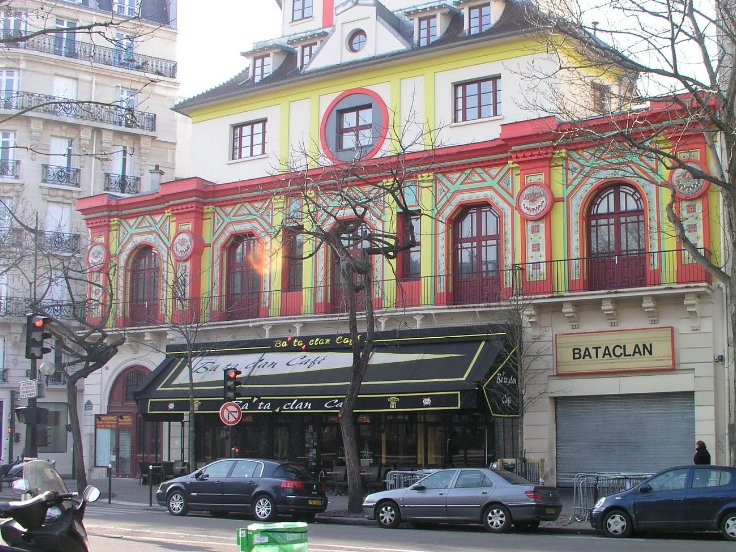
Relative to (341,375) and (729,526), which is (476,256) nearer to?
(341,375)

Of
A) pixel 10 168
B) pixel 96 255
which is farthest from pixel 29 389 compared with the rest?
pixel 10 168

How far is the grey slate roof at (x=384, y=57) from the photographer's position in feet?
97.4

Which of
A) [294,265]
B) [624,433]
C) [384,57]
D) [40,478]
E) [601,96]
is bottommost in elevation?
[624,433]

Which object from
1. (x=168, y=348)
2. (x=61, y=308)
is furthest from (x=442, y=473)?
(x=61, y=308)

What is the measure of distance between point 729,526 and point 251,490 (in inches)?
389

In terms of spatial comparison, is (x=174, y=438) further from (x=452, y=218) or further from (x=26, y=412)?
(x=26, y=412)

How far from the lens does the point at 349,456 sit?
79.5 feet

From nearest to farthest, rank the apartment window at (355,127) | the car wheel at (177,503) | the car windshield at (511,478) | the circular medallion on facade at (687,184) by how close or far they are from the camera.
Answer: the car windshield at (511,478) → the car wheel at (177,503) → the circular medallion on facade at (687,184) → the apartment window at (355,127)

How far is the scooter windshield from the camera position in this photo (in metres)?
9.07

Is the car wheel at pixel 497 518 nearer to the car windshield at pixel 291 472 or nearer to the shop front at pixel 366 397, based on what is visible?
the car windshield at pixel 291 472

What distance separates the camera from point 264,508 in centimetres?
2220

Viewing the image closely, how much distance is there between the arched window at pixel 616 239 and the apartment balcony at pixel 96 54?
24873 millimetres

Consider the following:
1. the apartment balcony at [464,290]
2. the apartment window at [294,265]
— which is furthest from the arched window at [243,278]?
the apartment window at [294,265]

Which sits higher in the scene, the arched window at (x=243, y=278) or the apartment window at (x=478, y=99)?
the apartment window at (x=478, y=99)
